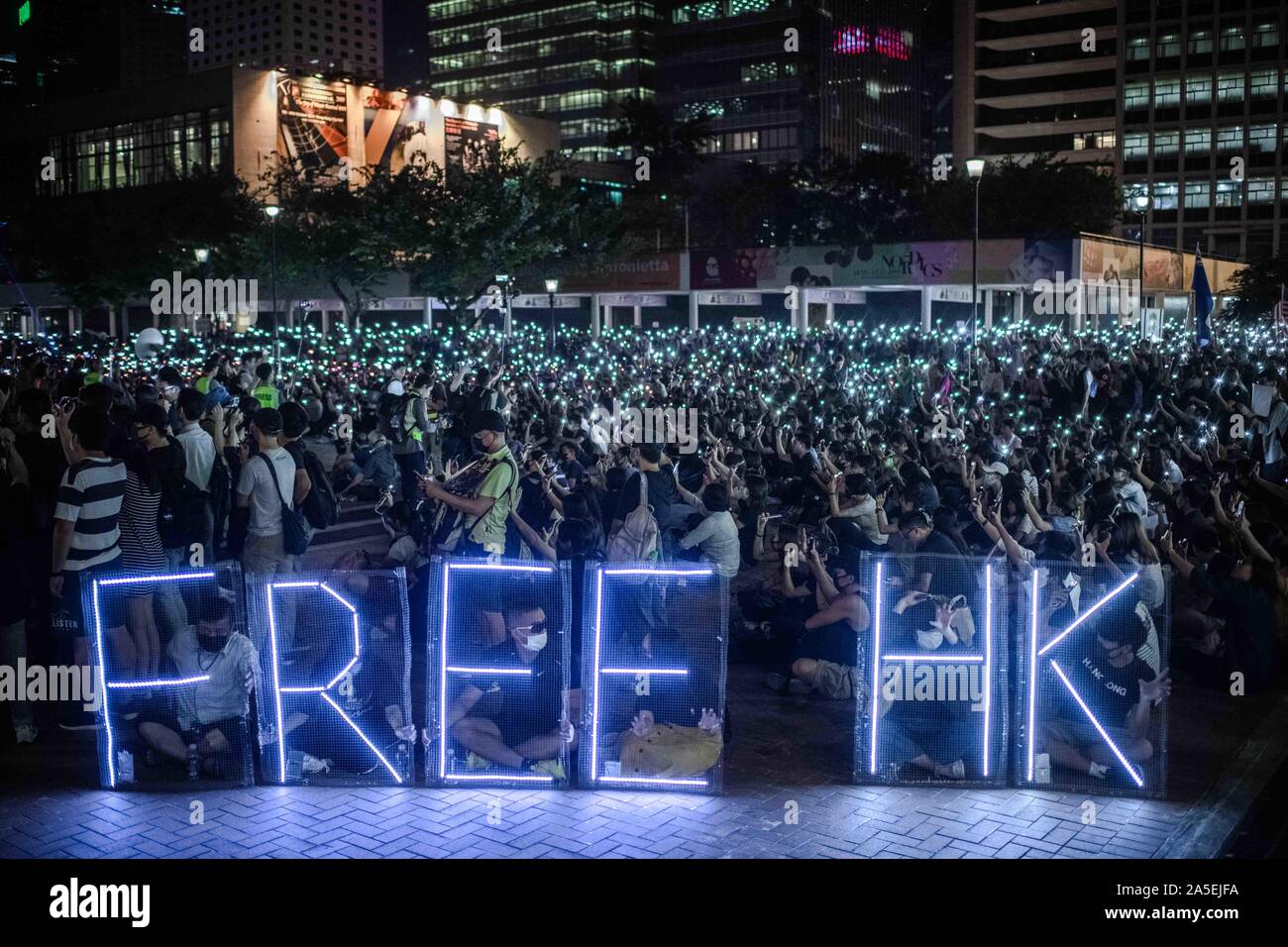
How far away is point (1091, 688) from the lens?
264 inches

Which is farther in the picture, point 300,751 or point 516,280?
point 516,280

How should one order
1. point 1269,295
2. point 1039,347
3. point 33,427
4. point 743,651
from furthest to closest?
point 1269,295 < point 1039,347 < point 743,651 < point 33,427

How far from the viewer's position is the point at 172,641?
6.55 m

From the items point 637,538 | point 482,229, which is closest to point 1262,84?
point 482,229

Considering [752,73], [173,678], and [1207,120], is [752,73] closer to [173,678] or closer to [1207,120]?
[1207,120]

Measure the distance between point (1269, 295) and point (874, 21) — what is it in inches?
4351

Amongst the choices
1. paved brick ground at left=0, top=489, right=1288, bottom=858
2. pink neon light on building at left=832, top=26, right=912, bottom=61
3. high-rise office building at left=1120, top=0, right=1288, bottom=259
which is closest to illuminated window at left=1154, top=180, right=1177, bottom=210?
high-rise office building at left=1120, top=0, right=1288, bottom=259

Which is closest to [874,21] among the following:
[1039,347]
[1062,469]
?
[1039,347]

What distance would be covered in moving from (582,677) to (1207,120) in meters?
105

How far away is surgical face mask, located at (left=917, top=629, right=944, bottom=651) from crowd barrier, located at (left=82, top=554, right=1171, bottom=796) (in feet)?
0.04

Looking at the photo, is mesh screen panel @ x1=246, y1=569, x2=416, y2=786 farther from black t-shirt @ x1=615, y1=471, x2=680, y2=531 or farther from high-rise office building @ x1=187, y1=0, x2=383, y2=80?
high-rise office building @ x1=187, y1=0, x2=383, y2=80

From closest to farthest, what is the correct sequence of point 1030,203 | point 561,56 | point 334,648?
1. point 334,648
2. point 1030,203
3. point 561,56

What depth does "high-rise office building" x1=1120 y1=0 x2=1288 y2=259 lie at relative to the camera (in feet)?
306
